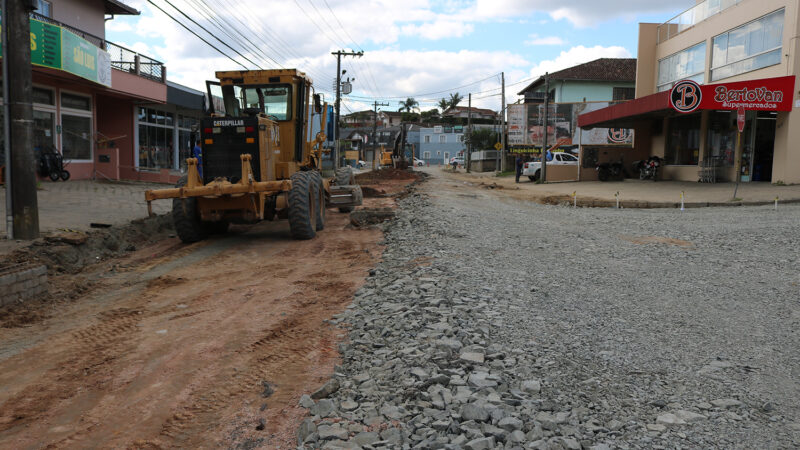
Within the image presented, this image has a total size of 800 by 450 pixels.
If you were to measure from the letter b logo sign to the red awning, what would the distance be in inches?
30.7

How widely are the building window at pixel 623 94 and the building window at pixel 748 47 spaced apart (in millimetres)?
27474

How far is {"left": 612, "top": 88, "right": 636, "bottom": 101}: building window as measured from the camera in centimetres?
5312

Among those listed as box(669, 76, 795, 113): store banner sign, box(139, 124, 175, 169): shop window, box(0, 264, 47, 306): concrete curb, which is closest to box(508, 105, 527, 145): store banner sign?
box(669, 76, 795, 113): store banner sign

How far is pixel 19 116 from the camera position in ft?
30.7

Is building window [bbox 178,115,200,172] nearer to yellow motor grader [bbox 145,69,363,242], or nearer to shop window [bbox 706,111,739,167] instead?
yellow motor grader [bbox 145,69,363,242]

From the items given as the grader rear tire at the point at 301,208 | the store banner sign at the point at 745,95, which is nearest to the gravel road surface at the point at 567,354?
the grader rear tire at the point at 301,208

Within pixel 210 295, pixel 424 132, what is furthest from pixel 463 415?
pixel 424 132

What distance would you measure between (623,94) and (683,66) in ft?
80.5

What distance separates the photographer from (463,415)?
140 inches

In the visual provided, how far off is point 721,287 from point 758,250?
3213 millimetres

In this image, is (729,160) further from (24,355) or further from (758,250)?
(24,355)

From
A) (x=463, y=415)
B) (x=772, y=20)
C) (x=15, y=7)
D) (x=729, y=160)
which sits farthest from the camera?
(x=729, y=160)

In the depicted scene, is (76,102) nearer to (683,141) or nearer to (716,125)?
(716,125)

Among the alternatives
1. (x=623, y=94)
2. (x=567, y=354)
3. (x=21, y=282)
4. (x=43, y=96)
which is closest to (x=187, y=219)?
(x=21, y=282)
